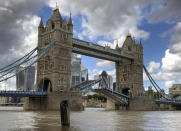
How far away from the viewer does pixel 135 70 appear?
2562 inches

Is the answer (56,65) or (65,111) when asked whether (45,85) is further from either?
(65,111)

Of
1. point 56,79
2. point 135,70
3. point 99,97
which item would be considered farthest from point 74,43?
point 99,97

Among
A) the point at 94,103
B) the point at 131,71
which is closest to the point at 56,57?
the point at 131,71

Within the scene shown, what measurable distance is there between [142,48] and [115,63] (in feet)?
31.4

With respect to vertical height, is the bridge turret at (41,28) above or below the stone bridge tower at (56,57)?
above

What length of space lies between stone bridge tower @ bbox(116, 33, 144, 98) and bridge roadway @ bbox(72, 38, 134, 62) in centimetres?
208

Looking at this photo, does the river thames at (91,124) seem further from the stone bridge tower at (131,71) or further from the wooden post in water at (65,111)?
the stone bridge tower at (131,71)

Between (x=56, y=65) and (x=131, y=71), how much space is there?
84.6 feet

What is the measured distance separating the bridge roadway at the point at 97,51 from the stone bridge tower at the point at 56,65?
3.24m

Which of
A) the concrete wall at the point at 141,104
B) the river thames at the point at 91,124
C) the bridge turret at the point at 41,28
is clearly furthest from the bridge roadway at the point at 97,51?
the river thames at the point at 91,124

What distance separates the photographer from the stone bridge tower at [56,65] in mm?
45500

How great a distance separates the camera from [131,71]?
65000 mm

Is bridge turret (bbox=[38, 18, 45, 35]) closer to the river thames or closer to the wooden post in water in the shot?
the river thames

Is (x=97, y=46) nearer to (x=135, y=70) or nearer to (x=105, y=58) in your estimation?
(x=105, y=58)
